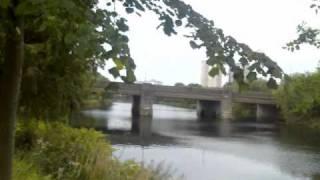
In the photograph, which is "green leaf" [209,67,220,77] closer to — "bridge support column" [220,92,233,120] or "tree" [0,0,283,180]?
"tree" [0,0,283,180]

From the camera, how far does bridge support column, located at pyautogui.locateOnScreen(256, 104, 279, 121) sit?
3565 inches

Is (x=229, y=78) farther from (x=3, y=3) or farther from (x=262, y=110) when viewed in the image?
(x=262, y=110)

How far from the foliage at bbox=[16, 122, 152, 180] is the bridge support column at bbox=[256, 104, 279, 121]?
78.2 metres

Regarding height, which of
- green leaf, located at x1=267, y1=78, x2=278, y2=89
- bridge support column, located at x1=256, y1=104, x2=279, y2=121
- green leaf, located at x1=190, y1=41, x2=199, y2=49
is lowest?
green leaf, located at x1=267, y1=78, x2=278, y2=89

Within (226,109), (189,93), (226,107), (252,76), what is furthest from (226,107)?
(252,76)

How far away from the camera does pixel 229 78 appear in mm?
2895

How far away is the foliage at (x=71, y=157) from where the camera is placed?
10147 millimetres

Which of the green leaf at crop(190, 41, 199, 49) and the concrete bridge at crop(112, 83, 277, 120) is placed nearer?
the green leaf at crop(190, 41, 199, 49)

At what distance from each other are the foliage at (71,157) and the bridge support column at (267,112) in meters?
78.2

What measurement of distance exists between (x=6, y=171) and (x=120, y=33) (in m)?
1.65

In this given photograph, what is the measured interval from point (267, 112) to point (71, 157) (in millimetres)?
84996

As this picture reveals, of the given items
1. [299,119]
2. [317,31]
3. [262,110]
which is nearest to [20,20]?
[317,31]

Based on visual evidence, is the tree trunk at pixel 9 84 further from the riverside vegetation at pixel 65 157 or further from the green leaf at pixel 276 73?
the riverside vegetation at pixel 65 157

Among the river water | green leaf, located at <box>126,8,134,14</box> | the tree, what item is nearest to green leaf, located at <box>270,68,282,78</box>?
the tree
